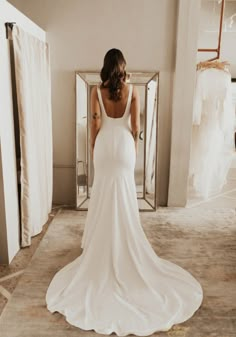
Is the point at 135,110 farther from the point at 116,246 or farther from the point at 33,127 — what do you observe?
the point at 33,127

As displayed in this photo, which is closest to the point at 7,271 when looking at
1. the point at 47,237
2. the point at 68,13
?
the point at 47,237

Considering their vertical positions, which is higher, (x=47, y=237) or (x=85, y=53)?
(x=85, y=53)

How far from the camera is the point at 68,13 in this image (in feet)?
11.2

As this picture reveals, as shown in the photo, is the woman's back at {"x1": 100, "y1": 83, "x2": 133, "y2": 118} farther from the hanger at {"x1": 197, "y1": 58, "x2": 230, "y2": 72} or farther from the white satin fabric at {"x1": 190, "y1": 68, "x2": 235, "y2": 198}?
the hanger at {"x1": 197, "y1": 58, "x2": 230, "y2": 72}

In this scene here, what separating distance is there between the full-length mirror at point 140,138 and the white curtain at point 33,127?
0.40 meters

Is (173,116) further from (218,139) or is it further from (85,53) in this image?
(85,53)

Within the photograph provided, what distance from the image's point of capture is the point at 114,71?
197cm

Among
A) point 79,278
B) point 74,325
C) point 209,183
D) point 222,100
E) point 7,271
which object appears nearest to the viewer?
point 74,325

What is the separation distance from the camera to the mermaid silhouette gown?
1.94 meters

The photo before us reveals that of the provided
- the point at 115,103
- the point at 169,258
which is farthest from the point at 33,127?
the point at 169,258

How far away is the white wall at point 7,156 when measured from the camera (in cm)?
226

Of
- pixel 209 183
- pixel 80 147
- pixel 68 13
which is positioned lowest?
pixel 209 183

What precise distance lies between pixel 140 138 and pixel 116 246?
1.78m

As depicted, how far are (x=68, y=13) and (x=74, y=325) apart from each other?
2.99 m
